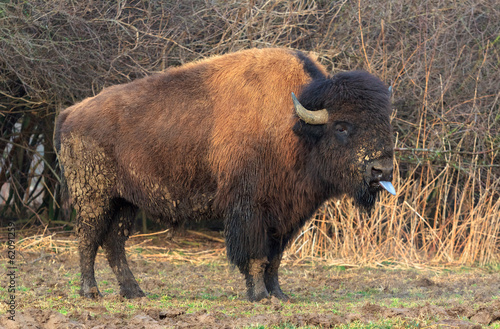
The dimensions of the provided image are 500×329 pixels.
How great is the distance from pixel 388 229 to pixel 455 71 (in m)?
2.86

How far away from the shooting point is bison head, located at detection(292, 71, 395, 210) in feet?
18.4

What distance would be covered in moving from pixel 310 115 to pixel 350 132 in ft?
1.36

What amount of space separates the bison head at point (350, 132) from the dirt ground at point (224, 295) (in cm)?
115

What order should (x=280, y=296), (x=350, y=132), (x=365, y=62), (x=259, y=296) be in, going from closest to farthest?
(x=350, y=132) < (x=259, y=296) < (x=280, y=296) < (x=365, y=62)

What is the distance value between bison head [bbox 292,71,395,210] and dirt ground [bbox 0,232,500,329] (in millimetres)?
1152

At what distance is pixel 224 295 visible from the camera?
6.63 meters

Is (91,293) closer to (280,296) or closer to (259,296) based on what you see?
(259,296)

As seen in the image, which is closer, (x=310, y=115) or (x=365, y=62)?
(x=310, y=115)

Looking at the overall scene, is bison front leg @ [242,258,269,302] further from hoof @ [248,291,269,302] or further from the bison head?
the bison head

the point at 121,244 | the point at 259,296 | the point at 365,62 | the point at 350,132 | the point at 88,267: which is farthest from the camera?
the point at 365,62

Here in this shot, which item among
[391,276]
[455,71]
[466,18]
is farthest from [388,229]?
[466,18]

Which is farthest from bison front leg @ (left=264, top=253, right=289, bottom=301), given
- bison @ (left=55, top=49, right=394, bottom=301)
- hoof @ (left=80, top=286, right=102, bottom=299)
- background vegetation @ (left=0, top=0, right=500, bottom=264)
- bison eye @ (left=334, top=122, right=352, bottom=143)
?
background vegetation @ (left=0, top=0, right=500, bottom=264)

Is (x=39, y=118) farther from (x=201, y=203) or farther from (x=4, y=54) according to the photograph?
(x=201, y=203)

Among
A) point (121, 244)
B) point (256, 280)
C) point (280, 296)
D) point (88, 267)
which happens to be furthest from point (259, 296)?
point (88, 267)
